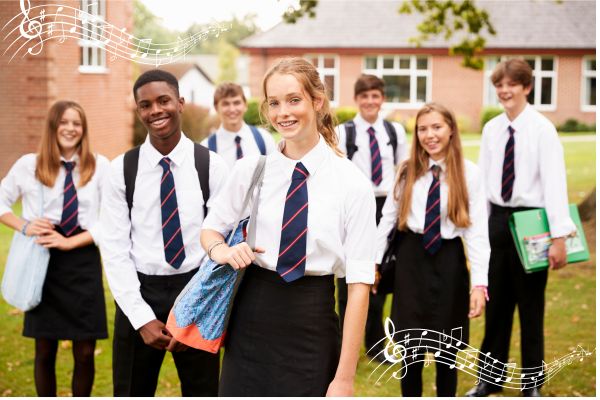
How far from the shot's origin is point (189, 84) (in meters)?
23.8

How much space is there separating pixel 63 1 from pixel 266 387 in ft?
7.38

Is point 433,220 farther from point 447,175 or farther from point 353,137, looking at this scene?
point 353,137

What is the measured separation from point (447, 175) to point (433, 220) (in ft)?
0.84

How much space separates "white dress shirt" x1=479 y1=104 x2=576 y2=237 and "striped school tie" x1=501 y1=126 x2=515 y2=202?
0.07ft

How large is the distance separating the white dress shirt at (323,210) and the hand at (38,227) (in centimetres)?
172

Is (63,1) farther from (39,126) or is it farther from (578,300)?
(578,300)

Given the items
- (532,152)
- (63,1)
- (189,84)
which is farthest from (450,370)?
(189,84)

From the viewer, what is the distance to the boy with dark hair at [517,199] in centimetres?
462

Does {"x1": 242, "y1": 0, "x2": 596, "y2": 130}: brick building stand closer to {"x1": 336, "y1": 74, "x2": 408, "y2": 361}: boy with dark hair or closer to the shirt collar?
{"x1": 336, "y1": 74, "x2": 408, "y2": 361}: boy with dark hair

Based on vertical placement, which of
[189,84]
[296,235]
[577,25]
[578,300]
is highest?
[577,25]

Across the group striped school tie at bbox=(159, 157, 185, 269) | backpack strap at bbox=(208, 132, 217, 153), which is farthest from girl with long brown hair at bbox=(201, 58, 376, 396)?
backpack strap at bbox=(208, 132, 217, 153)

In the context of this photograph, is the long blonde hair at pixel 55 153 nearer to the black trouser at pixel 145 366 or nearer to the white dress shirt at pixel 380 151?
the black trouser at pixel 145 366

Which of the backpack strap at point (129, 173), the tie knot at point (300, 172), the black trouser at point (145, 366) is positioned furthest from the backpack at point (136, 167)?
the tie knot at point (300, 172)

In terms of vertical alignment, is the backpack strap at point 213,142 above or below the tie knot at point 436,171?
above
